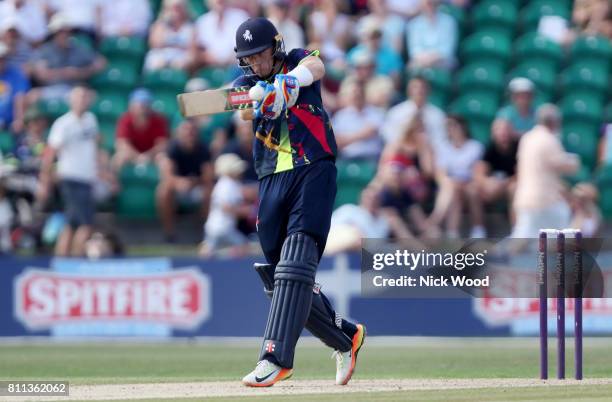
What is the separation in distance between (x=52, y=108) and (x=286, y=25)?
9.57ft

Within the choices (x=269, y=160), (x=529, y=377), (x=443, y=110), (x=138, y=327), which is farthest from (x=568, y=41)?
(x=269, y=160)

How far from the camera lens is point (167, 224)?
1411cm

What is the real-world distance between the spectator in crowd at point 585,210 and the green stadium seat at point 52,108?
5800 millimetres

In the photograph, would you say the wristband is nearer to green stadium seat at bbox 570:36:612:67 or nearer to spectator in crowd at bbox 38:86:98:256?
spectator in crowd at bbox 38:86:98:256

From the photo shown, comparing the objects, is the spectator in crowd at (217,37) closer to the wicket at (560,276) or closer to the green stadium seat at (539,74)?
the green stadium seat at (539,74)

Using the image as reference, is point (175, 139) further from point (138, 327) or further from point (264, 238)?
point (264, 238)

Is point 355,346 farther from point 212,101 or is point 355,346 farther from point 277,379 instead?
point 212,101

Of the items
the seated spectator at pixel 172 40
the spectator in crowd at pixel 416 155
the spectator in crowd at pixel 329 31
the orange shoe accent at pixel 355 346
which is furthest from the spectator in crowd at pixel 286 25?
the orange shoe accent at pixel 355 346

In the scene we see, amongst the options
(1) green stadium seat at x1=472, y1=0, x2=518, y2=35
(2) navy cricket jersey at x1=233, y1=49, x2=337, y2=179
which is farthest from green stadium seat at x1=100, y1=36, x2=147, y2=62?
(2) navy cricket jersey at x1=233, y1=49, x2=337, y2=179

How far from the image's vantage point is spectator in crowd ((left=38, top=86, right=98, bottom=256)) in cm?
1346

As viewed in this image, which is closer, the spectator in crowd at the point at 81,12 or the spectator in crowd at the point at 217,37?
the spectator in crowd at the point at 217,37

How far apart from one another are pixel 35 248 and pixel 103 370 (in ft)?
14.5

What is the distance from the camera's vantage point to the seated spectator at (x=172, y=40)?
612 inches

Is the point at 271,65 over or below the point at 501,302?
over
